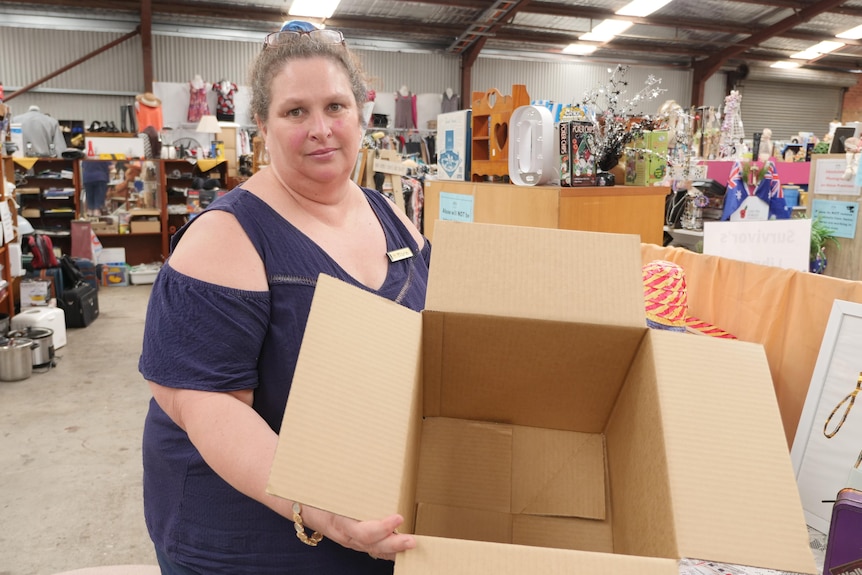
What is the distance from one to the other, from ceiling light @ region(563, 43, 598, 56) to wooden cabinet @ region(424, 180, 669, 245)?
1162 cm

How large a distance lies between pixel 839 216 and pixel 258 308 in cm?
267

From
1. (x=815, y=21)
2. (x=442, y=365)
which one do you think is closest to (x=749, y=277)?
(x=442, y=365)

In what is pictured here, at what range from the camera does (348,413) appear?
2.28ft

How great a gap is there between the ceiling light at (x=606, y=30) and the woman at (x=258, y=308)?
11598mm

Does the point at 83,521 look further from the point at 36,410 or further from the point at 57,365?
the point at 57,365

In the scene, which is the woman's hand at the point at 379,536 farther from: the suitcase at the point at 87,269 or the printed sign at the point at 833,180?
the suitcase at the point at 87,269

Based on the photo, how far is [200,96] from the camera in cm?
1101

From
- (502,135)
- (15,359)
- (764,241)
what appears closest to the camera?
(764,241)

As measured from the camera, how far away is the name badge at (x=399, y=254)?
4.25ft

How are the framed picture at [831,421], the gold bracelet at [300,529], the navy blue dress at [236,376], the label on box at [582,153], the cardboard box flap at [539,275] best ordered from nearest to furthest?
1. the gold bracelet at [300,529]
2. the cardboard box flap at [539,275]
3. the navy blue dress at [236,376]
4. the framed picture at [831,421]
5. the label on box at [582,153]

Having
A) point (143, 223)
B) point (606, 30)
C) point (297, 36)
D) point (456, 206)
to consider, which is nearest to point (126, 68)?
point (143, 223)

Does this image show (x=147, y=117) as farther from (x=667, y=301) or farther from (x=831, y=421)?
(x=831, y=421)

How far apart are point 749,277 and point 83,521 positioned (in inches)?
117

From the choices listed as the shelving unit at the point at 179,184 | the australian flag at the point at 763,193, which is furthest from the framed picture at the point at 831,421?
the shelving unit at the point at 179,184
